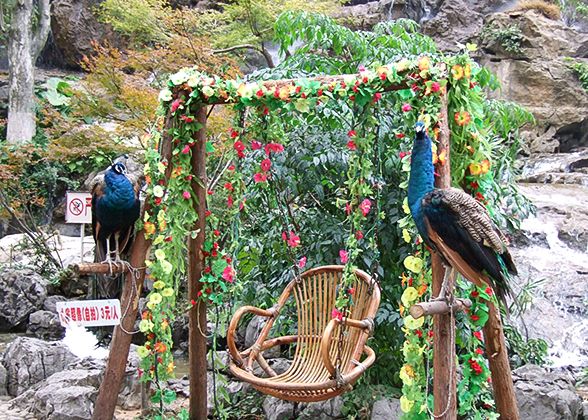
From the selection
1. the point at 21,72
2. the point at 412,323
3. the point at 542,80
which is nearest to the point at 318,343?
the point at 412,323

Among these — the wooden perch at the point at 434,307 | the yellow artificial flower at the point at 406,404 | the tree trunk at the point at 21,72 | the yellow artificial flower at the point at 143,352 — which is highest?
the tree trunk at the point at 21,72

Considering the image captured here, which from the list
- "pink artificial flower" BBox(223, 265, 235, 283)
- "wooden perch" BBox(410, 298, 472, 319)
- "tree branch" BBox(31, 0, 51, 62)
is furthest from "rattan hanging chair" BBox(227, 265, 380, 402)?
"tree branch" BBox(31, 0, 51, 62)

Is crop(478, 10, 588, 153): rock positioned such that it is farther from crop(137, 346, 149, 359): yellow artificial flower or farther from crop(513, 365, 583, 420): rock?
crop(137, 346, 149, 359): yellow artificial flower

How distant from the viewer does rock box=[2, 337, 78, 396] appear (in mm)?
3543

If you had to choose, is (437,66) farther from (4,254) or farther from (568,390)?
(4,254)

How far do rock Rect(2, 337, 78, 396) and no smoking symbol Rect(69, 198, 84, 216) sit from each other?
1072mm

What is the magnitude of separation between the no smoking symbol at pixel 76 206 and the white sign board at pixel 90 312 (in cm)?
223

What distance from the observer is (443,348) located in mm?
2014

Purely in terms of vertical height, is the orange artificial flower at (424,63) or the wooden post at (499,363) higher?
the orange artificial flower at (424,63)

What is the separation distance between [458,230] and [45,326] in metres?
4.97

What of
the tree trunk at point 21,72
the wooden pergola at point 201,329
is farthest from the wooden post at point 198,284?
the tree trunk at point 21,72

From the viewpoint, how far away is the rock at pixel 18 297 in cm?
568

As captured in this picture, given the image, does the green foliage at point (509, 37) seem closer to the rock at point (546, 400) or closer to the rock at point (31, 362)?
the rock at point (546, 400)

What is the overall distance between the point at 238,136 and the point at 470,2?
38.1 ft
